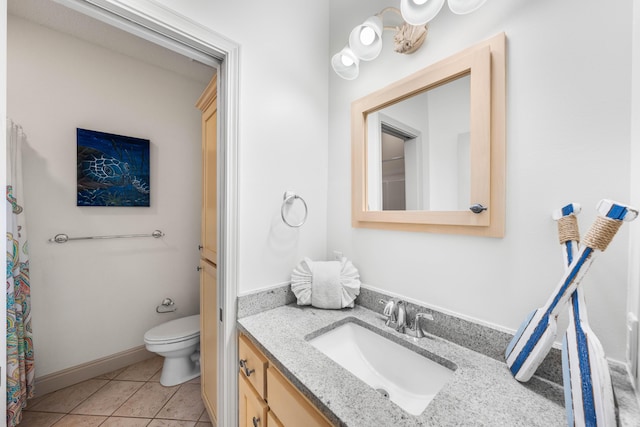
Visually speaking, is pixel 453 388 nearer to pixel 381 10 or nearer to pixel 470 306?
pixel 470 306

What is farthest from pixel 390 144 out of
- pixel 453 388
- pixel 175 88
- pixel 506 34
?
pixel 175 88

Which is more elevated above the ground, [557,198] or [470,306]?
[557,198]

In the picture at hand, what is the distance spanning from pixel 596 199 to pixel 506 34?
0.56 meters

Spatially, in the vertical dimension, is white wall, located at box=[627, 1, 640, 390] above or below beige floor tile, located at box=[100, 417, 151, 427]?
above

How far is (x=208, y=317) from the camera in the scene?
1.39 metres

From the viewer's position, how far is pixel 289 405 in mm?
715

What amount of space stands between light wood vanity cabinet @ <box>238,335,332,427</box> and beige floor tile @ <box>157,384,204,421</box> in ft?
2.32

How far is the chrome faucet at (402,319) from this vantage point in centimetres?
89

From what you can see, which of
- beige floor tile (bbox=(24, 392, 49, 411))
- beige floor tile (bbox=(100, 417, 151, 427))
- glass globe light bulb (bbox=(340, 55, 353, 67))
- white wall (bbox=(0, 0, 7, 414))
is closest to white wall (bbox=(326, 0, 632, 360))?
glass globe light bulb (bbox=(340, 55, 353, 67))

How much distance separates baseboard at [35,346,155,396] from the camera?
157 cm

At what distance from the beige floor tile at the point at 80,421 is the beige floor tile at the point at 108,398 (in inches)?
1.2

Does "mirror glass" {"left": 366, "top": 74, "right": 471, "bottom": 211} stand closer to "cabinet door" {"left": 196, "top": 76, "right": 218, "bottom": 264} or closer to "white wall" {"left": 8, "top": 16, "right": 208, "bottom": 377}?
"cabinet door" {"left": 196, "top": 76, "right": 218, "bottom": 264}

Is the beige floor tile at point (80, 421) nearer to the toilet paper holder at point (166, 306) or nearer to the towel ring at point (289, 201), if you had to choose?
the toilet paper holder at point (166, 306)

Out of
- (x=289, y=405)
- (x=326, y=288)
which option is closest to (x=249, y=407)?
(x=289, y=405)
